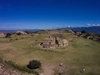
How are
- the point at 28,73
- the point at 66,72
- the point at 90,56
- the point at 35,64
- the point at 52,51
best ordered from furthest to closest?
the point at 52,51 → the point at 90,56 → the point at 35,64 → the point at 66,72 → the point at 28,73

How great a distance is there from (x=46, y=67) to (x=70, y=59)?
802cm

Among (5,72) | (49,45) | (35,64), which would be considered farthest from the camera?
(49,45)

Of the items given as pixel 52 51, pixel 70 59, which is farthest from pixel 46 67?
pixel 52 51

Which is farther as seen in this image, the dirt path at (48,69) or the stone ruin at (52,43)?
the stone ruin at (52,43)

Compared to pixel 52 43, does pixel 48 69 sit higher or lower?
lower

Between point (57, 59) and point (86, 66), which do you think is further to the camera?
point (57, 59)

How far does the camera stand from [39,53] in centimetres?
3828

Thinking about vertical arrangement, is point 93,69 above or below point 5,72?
below

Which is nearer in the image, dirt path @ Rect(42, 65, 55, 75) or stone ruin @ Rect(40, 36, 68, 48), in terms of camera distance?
dirt path @ Rect(42, 65, 55, 75)

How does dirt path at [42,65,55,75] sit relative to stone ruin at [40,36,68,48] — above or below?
below

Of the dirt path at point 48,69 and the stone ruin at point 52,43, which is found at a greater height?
the stone ruin at point 52,43

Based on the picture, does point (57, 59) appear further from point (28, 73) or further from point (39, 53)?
point (28, 73)

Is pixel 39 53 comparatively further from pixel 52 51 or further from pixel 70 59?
pixel 70 59

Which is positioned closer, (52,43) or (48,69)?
(48,69)
